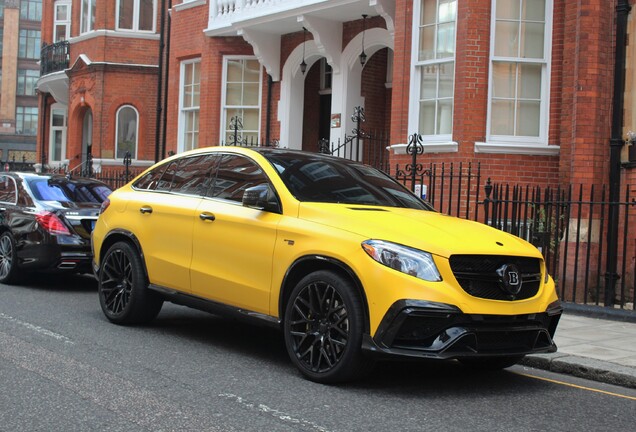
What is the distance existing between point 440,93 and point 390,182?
6149mm

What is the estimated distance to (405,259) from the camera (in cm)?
541

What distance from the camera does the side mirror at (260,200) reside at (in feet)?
20.7

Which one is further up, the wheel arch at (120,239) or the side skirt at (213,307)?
the wheel arch at (120,239)

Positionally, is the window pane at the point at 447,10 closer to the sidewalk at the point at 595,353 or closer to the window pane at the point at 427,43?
the window pane at the point at 427,43

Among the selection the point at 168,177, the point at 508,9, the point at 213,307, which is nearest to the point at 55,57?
the point at 508,9

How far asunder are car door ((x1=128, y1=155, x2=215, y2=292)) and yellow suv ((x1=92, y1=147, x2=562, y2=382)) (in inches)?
0.6

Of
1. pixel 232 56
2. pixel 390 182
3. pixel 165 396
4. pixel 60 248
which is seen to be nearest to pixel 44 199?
pixel 60 248

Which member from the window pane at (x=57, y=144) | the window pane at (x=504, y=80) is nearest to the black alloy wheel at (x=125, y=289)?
the window pane at (x=504, y=80)

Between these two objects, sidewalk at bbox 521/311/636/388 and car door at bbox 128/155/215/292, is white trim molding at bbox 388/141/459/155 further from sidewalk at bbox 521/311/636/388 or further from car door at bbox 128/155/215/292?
car door at bbox 128/155/215/292

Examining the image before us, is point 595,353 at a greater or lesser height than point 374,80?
lesser

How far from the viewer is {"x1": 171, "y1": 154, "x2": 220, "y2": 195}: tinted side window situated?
729 centimetres

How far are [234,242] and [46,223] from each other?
480 cm

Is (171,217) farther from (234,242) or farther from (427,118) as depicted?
(427,118)

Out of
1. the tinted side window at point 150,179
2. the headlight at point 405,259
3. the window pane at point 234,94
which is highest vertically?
the window pane at point 234,94
